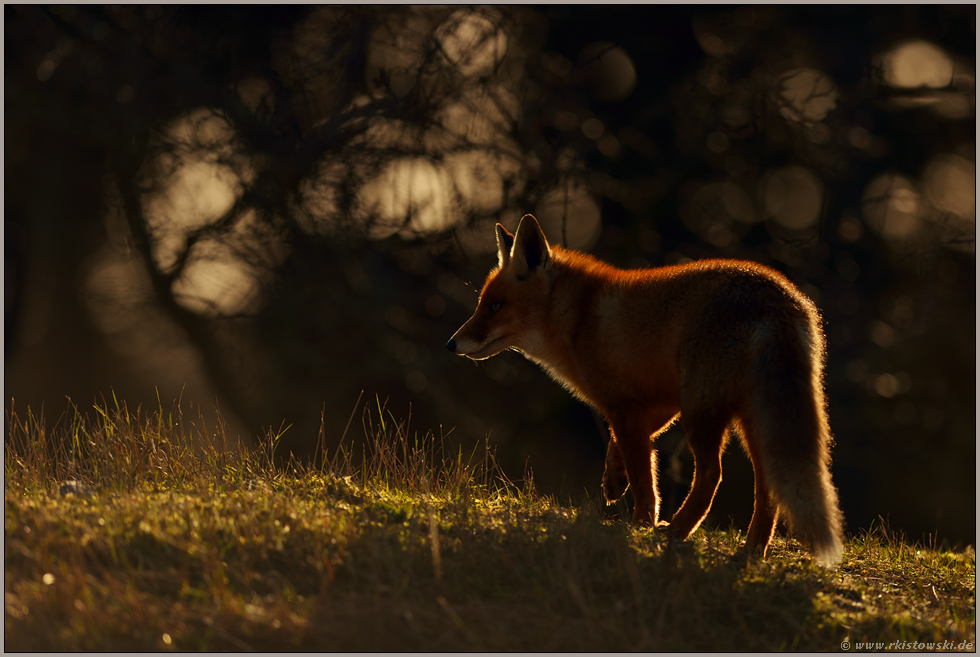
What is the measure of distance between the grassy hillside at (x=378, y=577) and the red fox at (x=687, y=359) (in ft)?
1.79

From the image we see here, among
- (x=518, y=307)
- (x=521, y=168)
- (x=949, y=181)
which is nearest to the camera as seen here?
(x=518, y=307)

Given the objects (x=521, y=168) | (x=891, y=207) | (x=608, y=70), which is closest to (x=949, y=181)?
(x=891, y=207)

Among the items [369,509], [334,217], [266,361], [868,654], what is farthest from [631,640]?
[266,361]

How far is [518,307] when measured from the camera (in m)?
6.36

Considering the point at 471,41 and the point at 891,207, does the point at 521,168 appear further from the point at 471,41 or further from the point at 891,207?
the point at 891,207

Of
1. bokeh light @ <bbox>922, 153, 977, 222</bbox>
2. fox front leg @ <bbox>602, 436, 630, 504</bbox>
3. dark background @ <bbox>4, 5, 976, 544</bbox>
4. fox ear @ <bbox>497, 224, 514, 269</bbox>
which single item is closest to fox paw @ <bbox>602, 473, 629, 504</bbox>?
fox front leg @ <bbox>602, 436, 630, 504</bbox>

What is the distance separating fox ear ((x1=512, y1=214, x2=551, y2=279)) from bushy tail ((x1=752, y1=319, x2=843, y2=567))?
2.09 m

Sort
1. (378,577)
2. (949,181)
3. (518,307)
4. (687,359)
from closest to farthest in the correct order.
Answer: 1. (378,577)
2. (687,359)
3. (518,307)
4. (949,181)

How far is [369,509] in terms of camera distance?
17.1 ft

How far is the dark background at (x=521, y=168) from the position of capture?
41.3ft

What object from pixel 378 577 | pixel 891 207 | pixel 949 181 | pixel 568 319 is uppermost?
pixel 949 181

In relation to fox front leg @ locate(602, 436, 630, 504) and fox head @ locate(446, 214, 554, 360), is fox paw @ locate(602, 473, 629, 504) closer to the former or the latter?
fox front leg @ locate(602, 436, 630, 504)

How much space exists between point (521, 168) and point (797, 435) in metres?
8.81

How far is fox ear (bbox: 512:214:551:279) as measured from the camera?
6.28m
